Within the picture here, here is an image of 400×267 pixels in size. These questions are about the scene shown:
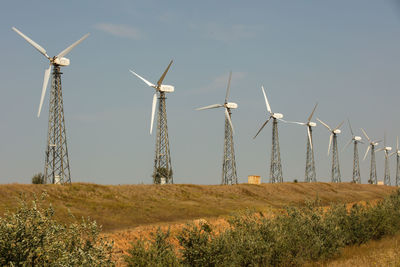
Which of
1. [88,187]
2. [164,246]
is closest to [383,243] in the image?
[164,246]

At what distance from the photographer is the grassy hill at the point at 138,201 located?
5616cm

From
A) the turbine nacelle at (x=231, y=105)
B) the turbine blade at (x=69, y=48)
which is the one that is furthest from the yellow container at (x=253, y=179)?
the turbine blade at (x=69, y=48)

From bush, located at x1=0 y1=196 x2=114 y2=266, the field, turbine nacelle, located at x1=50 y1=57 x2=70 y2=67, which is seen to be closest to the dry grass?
the field

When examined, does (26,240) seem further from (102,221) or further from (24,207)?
(102,221)

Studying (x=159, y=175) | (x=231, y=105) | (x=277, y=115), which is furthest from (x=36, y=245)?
(x=277, y=115)

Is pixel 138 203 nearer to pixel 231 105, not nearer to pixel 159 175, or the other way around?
pixel 159 175

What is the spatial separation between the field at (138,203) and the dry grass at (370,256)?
684cm

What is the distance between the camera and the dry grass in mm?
29055

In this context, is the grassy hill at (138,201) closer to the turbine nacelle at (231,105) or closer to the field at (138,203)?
the field at (138,203)

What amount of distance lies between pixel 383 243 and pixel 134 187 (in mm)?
43633

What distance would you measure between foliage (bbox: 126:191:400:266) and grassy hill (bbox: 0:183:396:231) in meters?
4.63

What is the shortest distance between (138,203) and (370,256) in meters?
39.8

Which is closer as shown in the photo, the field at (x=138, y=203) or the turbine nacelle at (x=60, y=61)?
the field at (x=138, y=203)

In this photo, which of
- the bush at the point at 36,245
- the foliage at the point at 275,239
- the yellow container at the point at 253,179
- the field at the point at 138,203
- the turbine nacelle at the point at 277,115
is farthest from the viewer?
the turbine nacelle at the point at 277,115
